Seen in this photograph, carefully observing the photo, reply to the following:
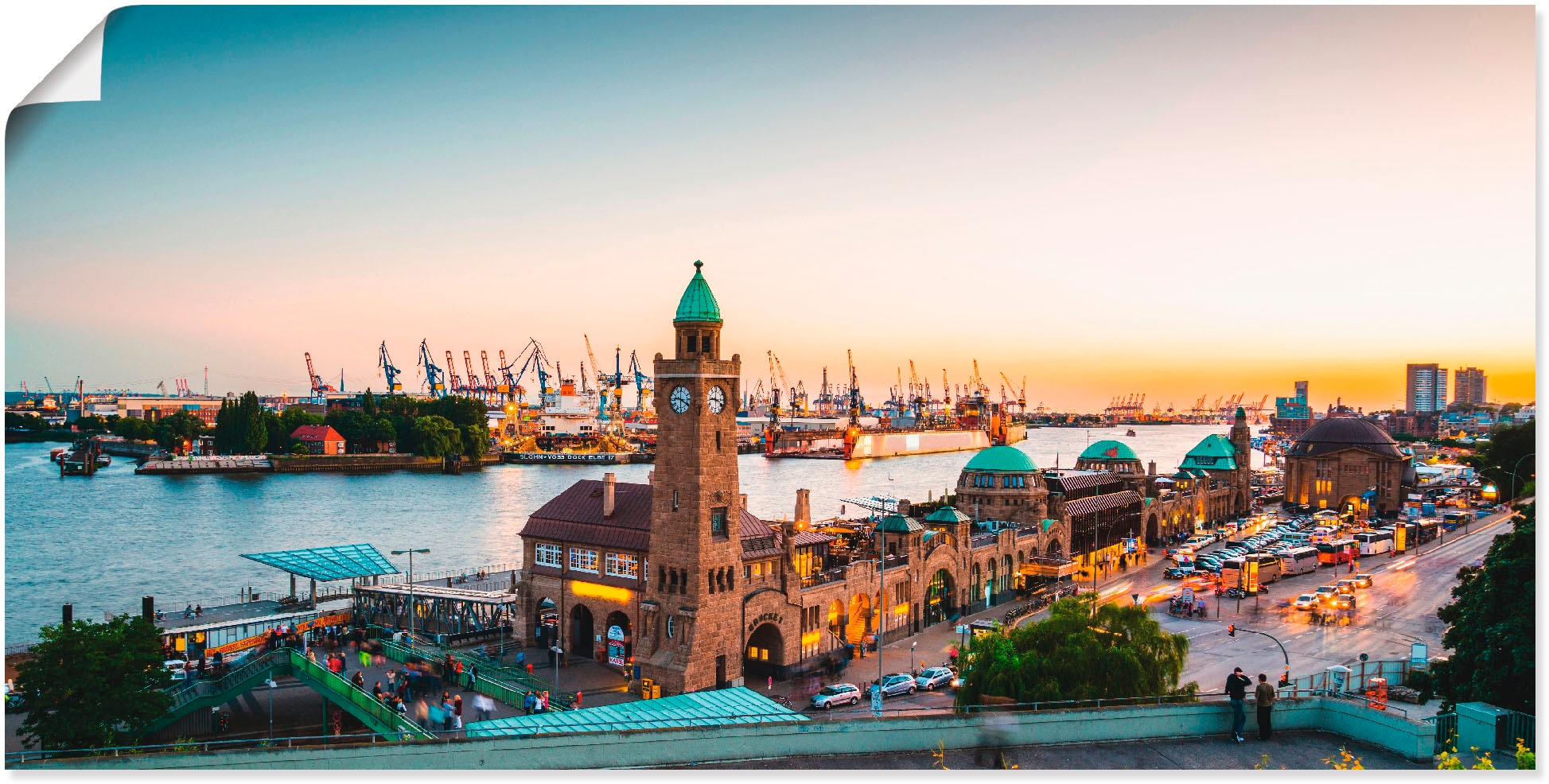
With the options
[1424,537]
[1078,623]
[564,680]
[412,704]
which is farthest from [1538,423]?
[1424,537]

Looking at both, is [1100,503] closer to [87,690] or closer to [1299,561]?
[1299,561]

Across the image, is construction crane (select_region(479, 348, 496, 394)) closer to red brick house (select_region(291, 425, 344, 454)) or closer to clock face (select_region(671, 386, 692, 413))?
red brick house (select_region(291, 425, 344, 454))

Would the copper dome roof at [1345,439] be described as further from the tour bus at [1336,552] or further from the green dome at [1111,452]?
the tour bus at [1336,552]

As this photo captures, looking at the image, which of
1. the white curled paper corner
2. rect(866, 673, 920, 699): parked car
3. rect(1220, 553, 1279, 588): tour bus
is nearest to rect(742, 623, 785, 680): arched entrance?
rect(866, 673, 920, 699): parked car

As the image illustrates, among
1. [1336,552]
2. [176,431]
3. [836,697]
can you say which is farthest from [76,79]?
[176,431]

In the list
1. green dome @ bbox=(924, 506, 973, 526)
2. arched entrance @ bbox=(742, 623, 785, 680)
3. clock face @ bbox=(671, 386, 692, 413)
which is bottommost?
arched entrance @ bbox=(742, 623, 785, 680)

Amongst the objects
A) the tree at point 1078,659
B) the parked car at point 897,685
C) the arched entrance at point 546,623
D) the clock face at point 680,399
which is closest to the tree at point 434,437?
the arched entrance at point 546,623

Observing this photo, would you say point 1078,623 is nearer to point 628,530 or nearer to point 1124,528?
point 628,530
